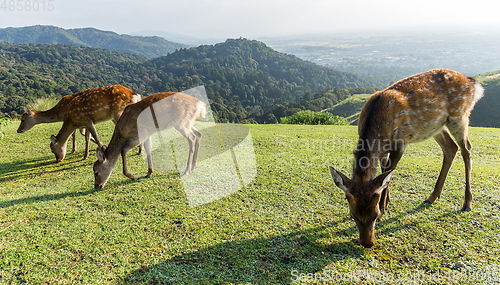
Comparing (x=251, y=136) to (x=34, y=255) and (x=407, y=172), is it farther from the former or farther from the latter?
(x=34, y=255)

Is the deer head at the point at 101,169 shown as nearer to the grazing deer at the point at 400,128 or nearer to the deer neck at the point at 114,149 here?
the deer neck at the point at 114,149

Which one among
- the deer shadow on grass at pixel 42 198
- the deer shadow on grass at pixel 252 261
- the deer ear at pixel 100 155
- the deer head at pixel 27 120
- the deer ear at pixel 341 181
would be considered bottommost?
the deer shadow on grass at pixel 252 261

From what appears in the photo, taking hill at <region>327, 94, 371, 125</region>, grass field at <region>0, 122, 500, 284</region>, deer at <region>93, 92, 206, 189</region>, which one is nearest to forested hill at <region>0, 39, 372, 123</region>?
hill at <region>327, 94, 371, 125</region>

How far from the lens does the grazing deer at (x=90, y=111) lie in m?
6.38

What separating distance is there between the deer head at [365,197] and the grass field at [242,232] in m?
0.36

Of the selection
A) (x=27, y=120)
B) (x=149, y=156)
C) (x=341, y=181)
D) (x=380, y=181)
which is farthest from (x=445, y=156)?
(x=27, y=120)

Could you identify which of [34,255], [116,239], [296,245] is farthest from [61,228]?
[296,245]

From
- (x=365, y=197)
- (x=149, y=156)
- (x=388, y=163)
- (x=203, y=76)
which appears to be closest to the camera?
(x=365, y=197)

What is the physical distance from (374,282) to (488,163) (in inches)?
235

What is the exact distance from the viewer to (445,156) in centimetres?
459

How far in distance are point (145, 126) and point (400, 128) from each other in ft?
15.5

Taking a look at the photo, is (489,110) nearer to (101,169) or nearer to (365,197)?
(365,197)

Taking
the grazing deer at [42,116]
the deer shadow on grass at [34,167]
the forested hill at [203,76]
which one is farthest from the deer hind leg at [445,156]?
the forested hill at [203,76]

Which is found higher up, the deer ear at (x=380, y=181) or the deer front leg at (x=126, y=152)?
the deer ear at (x=380, y=181)
